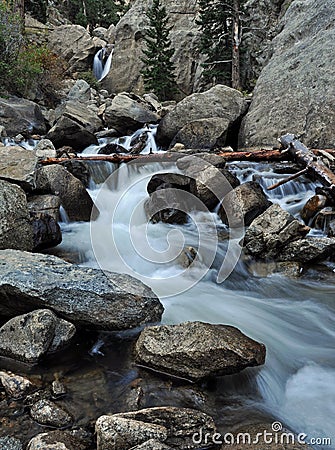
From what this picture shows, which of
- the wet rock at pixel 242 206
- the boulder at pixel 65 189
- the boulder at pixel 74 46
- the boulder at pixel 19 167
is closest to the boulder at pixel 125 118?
the boulder at pixel 19 167

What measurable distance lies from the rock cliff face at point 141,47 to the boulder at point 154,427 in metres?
23.3

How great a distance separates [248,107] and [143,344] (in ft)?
38.5

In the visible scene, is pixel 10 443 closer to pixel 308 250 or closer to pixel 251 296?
pixel 251 296

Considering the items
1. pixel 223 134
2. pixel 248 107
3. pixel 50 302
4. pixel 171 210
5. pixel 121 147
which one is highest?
pixel 248 107

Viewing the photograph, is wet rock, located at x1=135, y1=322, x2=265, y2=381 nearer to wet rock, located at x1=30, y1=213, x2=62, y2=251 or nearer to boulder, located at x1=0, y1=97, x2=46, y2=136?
wet rock, located at x1=30, y1=213, x2=62, y2=251

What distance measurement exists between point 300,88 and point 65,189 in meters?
7.90

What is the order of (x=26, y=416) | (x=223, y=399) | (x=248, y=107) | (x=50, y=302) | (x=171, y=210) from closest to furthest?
1. (x=26, y=416)
2. (x=223, y=399)
3. (x=50, y=302)
4. (x=171, y=210)
5. (x=248, y=107)

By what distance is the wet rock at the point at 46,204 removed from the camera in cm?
645

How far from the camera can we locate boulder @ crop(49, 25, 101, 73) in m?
26.8

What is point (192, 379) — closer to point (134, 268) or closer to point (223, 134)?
point (134, 268)

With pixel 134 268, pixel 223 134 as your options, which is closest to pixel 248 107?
pixel 223 134

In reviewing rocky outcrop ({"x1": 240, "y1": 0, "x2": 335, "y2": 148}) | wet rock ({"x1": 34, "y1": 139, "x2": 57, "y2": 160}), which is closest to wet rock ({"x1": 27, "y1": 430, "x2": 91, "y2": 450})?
wet rock ({"x1": 34, "y1": 139, "x2": 57, "y2": 160})

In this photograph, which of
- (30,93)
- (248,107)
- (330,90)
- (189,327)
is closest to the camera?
(189,327)

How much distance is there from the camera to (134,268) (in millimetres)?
5691
